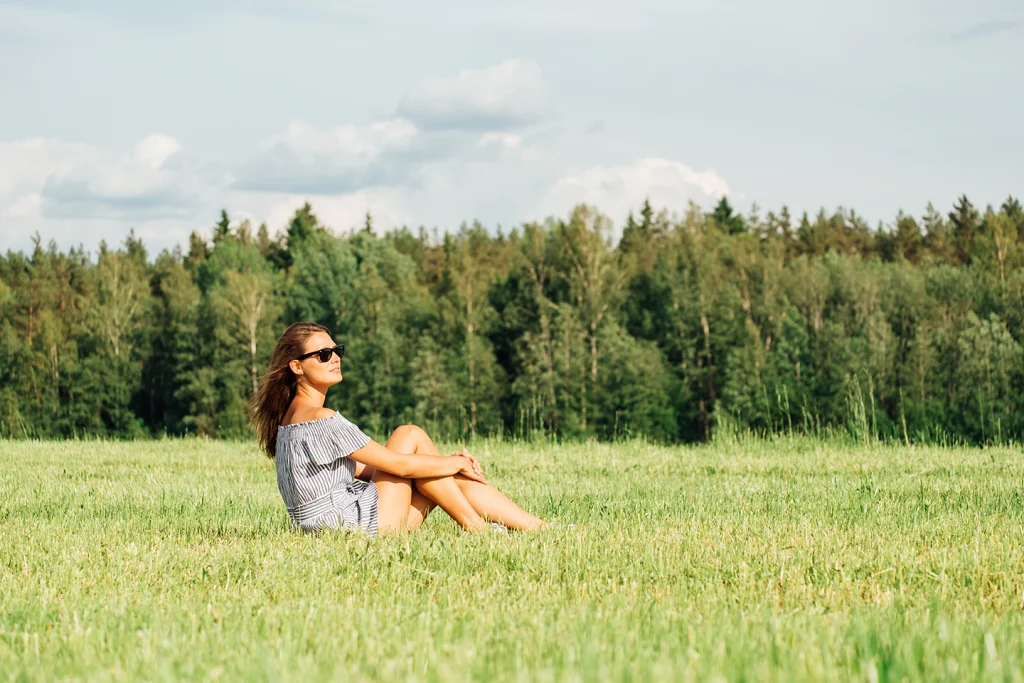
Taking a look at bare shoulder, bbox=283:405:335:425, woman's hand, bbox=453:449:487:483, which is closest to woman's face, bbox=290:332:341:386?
bare shoulder, bbox=283:405:335:425

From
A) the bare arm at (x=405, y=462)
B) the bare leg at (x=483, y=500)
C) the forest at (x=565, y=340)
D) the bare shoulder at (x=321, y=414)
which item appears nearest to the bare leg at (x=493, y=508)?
the bare leg at (x=483, y=500)

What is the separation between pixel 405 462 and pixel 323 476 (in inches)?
23.6

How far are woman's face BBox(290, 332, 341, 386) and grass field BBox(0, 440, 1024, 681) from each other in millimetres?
1095

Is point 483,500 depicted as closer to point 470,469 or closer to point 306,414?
point 470,469

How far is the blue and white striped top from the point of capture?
707 cm

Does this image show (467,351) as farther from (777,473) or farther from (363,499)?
(363,499)

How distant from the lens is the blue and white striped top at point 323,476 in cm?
707

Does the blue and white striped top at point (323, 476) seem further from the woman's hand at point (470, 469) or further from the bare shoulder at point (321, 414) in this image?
the woman's hand at point (470, 469)

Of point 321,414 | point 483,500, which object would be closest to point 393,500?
point 483,500

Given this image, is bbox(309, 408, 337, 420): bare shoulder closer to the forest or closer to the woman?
the woman

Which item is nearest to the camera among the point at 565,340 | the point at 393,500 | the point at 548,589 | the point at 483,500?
the point at 548,589

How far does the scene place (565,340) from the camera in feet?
230

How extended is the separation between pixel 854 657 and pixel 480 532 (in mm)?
3443

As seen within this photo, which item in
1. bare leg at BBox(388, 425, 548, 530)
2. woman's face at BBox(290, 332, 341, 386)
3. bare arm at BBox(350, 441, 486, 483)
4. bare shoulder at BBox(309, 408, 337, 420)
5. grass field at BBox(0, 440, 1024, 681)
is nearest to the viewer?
grass field at BBox(0, 440, 1024, 681)
